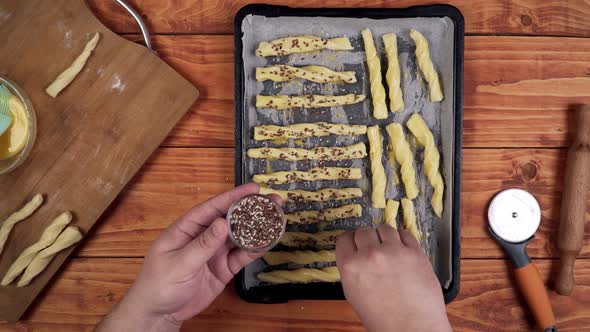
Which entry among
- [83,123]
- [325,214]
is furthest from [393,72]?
[83,123]

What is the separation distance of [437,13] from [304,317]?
0.84 metres

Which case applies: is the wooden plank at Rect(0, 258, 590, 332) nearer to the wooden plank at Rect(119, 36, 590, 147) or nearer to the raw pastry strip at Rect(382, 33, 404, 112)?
the wooden plank at Rect(119, 36, 590, 147)

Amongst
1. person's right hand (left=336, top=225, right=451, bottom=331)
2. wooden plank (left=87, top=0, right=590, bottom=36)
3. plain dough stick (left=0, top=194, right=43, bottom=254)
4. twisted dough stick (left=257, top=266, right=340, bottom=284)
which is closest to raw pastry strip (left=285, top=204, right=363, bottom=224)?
twisted dough stick (left=257, top=266, right=340, bottom=284)

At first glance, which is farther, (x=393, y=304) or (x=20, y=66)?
(x=20, y=66)

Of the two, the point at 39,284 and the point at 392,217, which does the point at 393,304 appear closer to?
the point at 392,217

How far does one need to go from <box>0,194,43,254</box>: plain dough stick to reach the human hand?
1.20 ft

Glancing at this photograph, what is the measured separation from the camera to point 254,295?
3.91 ft

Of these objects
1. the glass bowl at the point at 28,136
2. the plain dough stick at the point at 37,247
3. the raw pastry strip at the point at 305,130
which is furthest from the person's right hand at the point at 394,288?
the glass bowl at the point at 28,136

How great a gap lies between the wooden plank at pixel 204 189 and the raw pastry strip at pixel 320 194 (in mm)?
162

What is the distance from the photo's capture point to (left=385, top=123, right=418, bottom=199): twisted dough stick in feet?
3.95

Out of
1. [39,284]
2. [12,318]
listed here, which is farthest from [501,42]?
[12,318]

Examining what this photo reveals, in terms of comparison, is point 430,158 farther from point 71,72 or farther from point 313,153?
point 71,72

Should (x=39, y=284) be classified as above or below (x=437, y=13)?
below

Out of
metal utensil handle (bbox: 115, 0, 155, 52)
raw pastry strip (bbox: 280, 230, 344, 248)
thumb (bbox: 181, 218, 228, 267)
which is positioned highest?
metal utensil handle (bbox: 115, 0, 155, 52)
